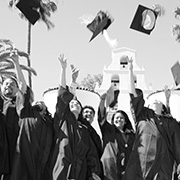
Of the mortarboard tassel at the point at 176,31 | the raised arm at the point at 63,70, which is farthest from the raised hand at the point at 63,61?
the mortarboard tassel at the point at 176,31

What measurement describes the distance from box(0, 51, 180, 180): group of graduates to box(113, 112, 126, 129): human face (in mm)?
92

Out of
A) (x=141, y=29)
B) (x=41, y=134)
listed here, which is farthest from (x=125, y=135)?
(x=141, y=29)

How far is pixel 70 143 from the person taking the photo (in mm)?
5336

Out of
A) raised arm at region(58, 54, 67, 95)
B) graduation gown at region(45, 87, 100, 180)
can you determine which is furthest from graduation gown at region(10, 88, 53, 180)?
raised arm at region(58, 54, 67, 95)

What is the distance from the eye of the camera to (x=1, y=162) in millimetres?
5238

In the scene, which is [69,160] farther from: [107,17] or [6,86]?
[107,17]

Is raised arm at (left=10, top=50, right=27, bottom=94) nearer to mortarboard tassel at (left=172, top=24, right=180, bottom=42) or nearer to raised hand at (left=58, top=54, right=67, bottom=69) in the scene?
raised hand at (left=58, top=54, right=67, bottom=69)

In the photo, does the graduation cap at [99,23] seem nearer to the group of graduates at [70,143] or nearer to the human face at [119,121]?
the group of graduates at [70,143]

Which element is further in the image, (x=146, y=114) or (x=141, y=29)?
(x=141, y=29)

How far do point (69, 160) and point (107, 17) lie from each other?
3044 millimetres

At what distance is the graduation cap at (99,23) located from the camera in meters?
7.19

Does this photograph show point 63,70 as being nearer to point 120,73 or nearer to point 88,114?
point 88,114

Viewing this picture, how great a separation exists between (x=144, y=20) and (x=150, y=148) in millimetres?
2885

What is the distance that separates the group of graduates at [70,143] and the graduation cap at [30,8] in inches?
65.0
